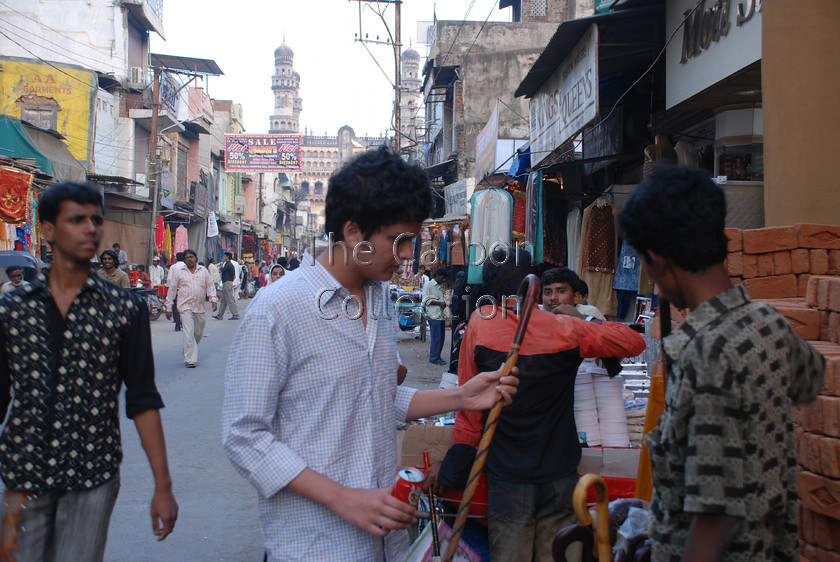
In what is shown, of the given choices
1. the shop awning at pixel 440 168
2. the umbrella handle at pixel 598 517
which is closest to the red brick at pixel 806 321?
the umbrella handle at pixel 598 517

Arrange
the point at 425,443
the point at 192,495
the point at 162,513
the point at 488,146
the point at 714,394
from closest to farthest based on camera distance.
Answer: the point at 714,394 < the point at 162,513 < the point at 425,443 < the point at 192,495 < the point at 488,146

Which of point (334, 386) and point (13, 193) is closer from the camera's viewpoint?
point (334, 386)

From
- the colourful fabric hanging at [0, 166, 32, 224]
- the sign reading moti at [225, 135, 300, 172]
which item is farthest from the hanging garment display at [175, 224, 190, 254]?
the colourful fabric hanging at [0, 166, 32, 224]

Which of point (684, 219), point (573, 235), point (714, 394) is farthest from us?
point (573, 235)

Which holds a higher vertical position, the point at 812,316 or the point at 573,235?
the point at 573,235

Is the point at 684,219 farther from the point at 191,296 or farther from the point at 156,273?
the point at 156,273

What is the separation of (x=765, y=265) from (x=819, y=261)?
0.82 feet

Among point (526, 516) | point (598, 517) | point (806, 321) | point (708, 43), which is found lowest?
point (526, 516)

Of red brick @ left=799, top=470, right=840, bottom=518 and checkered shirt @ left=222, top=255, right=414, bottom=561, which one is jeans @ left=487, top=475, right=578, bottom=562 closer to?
red brick @ left=799, top=470, right=840, bottom=518

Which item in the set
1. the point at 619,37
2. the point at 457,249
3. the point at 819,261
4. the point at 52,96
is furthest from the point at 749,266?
the point at 52,96

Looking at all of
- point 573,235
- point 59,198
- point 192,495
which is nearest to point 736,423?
point 59,198

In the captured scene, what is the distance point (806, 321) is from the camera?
2945 millimetres

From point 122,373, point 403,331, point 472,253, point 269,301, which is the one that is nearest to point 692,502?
point 269,301

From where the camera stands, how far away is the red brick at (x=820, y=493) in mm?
2414
